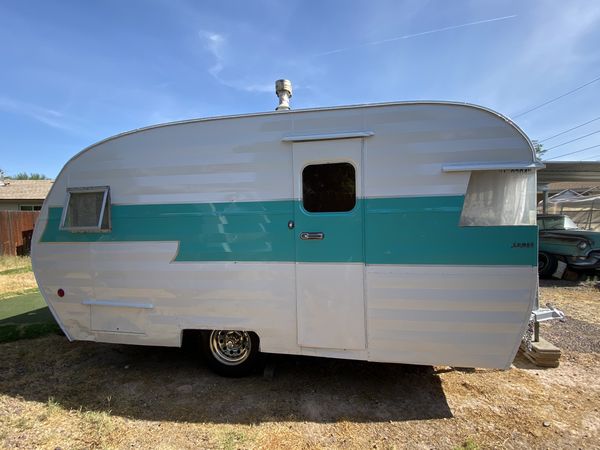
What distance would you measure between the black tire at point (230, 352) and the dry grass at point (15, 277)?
7.06 m

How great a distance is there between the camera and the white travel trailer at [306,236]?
10.8ft

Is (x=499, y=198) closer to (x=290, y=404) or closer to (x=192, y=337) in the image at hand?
(x=290, y=404)

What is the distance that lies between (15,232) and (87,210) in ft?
45.6

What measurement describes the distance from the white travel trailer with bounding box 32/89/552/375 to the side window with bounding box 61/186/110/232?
15mm

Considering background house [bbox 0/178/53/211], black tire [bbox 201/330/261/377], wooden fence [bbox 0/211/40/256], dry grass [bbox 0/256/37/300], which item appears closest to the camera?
black tire [bbox 201/330/261/377]

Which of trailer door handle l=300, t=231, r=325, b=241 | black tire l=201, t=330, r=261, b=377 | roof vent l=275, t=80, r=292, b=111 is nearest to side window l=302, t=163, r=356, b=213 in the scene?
trailer door handle l=300, t=231, r=325, b=241

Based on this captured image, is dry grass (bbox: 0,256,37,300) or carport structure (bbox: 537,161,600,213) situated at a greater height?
carport structure (bbox: 537,161,600,213)

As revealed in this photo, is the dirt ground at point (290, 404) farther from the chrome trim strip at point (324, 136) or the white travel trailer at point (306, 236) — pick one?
the chrome trim strip at point (324, 136)

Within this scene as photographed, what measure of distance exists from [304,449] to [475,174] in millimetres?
2851

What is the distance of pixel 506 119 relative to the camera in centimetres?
325

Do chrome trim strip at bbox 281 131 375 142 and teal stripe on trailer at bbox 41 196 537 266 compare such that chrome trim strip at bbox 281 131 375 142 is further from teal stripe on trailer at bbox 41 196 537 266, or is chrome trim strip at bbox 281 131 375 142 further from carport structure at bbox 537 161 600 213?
carport structure at bbox 537 161 600 213

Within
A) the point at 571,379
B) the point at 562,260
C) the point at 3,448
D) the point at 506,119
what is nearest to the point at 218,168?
the point at 506,119

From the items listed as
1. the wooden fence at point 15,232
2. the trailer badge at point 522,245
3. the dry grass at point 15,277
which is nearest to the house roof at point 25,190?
the wooden fence at point 15,232

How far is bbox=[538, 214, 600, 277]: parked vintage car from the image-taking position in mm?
9562
